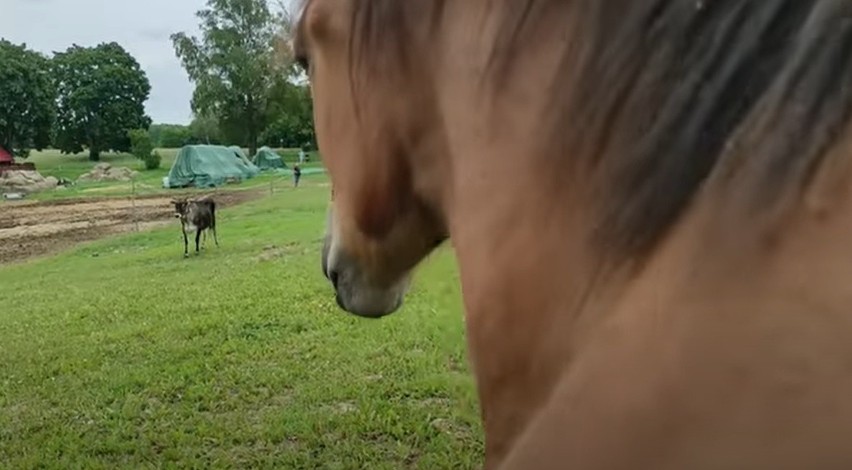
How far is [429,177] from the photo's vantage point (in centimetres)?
112

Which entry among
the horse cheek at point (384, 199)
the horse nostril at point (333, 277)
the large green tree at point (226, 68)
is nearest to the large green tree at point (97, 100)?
the large green tree at point (226, 68)

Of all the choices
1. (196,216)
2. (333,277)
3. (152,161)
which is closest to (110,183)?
(152,161)

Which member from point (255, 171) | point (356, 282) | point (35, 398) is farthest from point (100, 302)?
point (255, 171)

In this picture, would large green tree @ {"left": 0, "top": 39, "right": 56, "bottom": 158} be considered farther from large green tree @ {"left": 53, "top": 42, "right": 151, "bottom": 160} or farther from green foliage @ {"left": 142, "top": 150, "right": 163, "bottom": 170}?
green foliage @ {"left": 142, "top": 150, "right": 163, "bottom": 170}

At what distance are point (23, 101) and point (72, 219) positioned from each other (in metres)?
31.0

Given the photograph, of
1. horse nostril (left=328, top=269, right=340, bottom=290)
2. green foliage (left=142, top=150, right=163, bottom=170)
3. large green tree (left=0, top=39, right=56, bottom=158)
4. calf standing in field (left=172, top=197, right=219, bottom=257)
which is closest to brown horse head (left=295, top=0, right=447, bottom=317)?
horse nostril (left=328, top=269, right=340, bottom=290)

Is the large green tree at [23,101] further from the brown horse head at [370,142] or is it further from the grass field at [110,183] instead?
the brown horse head at [370,142]

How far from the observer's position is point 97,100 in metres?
52.5

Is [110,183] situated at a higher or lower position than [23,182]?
lower

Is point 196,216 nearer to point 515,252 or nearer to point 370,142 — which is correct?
point 370,142

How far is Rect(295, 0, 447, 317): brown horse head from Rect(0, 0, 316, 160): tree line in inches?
1236

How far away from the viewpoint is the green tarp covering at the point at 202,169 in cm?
3008

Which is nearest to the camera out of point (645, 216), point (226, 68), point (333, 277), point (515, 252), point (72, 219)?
point (645, 216)

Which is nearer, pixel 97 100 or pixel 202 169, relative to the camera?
pixel 202 169
